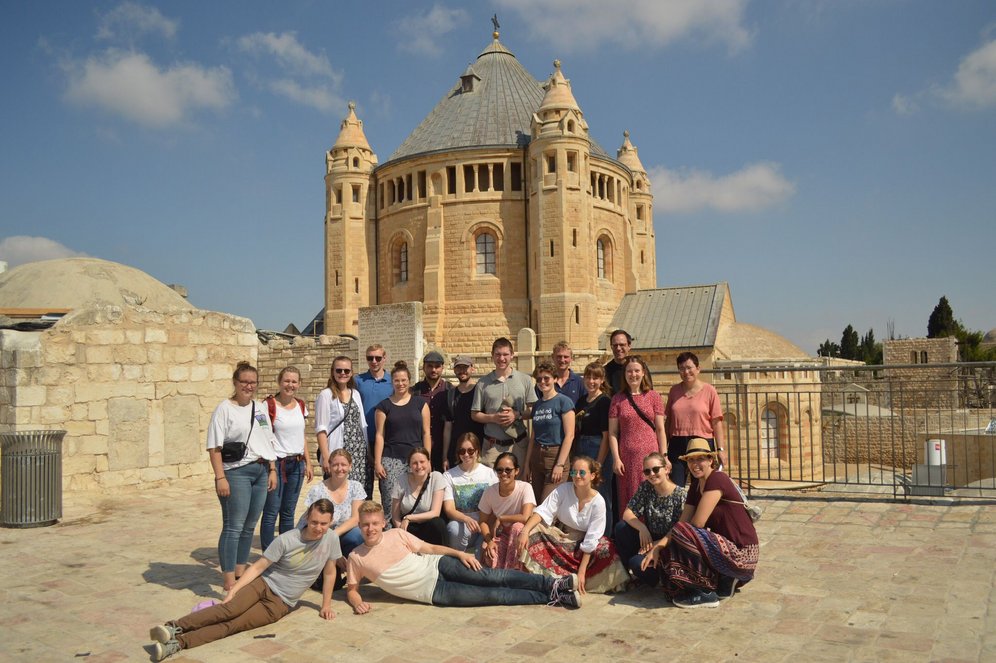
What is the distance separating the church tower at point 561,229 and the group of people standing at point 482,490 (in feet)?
79.7

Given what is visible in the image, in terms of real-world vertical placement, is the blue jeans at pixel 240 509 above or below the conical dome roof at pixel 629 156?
below

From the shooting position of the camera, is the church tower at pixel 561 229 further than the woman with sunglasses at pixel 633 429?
Yes

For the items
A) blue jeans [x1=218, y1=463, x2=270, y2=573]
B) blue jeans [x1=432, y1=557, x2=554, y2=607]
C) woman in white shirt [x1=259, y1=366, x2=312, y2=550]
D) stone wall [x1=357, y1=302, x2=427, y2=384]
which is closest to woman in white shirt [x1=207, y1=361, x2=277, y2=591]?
blue jeans [x1=218, y1=463, x2=270, y2=573]

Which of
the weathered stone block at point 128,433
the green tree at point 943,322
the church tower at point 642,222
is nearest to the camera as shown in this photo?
the weathered stone block at point 128,433

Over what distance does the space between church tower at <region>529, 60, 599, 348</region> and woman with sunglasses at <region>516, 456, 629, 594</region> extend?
82.7ft

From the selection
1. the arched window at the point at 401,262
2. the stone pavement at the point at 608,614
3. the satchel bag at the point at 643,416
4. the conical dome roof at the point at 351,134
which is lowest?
the stone pavement at the point at 608,614

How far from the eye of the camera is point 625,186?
3656cm

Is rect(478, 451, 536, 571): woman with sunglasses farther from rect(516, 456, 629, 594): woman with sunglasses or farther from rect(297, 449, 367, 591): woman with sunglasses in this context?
rect(297, 449, 367, 591): woman with sunglasses

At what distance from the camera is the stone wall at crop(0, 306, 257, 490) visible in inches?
391

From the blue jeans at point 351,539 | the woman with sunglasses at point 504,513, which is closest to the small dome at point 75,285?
the blue jeans at point 351,539

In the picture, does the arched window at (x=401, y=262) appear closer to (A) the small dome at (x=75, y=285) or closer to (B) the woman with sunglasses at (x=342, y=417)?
(A) the small dome at (x=75, y=285)

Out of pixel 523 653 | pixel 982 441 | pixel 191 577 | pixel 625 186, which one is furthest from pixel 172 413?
pixel 625 186

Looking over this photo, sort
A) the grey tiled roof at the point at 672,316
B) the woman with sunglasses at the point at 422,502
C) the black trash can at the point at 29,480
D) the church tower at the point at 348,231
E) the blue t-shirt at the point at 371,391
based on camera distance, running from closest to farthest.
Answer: the woman with sunglasses at the point at 422,502 → the blue t-shirt at the point at 371,391 → the black trash can at the point at 29,480 → the grey tiled roof at the point at 672,316 → the church tower at the point at 348,231

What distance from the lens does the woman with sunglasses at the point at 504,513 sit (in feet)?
18.7
